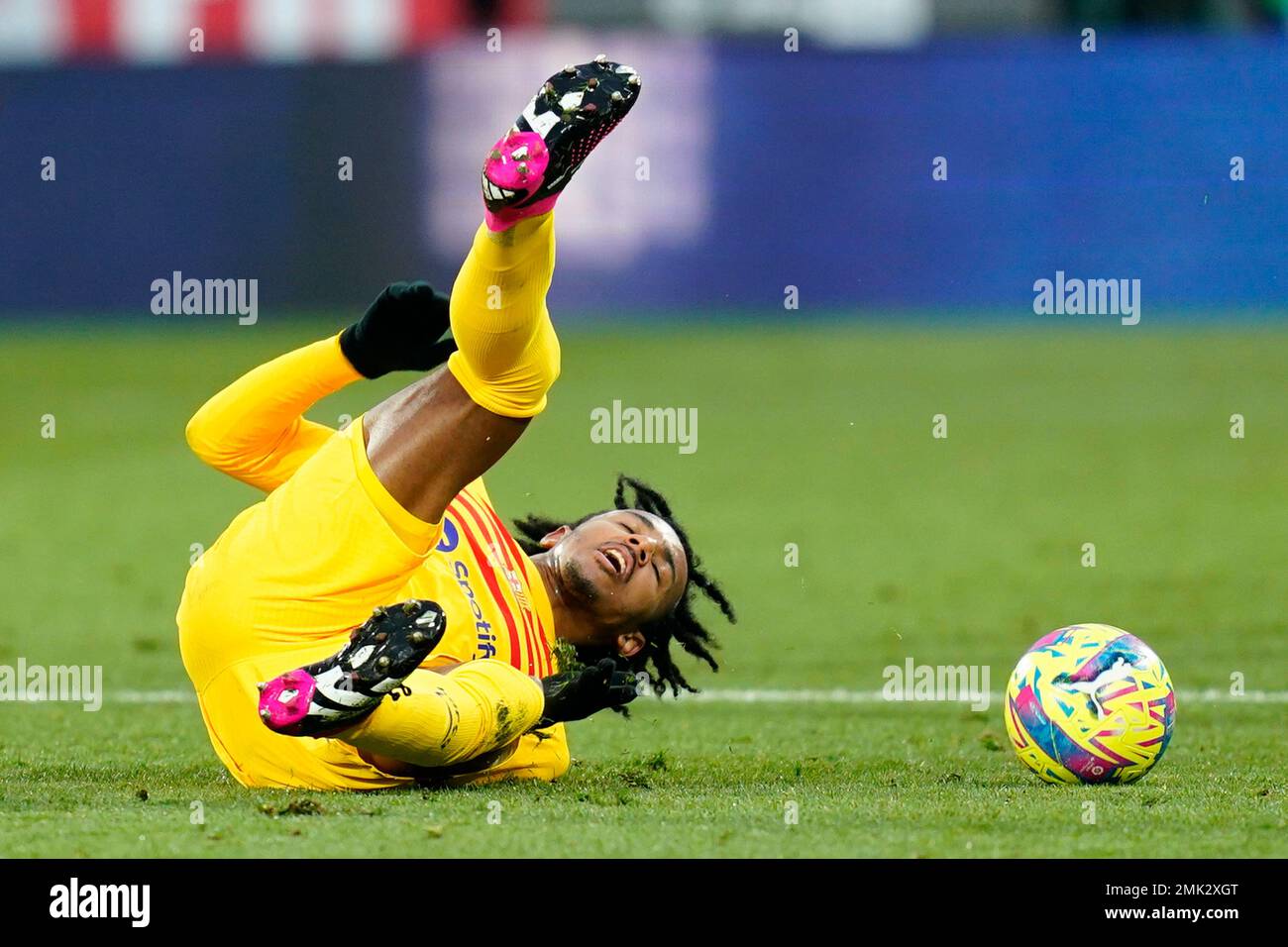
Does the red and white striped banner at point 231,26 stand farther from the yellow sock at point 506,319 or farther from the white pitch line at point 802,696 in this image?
the yellow sock at point 506,319

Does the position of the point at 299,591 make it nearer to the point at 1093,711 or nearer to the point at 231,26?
the point at 1093,711

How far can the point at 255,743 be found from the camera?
5645mm

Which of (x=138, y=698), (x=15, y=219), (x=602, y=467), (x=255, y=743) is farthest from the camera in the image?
(x=15, y=219)

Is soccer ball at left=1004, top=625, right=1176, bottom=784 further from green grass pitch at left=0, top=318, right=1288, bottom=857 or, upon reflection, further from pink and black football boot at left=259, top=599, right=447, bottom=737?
pink and black football boot at left=259, top=599, right=447, bottom=737

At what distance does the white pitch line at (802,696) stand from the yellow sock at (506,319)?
2652 millimetres

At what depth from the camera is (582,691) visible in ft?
18.8

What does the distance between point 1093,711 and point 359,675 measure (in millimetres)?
2237

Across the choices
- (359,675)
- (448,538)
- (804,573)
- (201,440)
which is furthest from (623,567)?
(804,573)

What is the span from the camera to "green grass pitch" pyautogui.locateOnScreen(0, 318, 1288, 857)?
514cm

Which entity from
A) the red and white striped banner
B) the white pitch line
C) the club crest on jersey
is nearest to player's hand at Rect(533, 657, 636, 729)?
the club crest on jersey

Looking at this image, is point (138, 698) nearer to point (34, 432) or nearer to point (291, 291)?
point (34, 432)

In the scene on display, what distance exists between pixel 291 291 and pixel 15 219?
2.91m

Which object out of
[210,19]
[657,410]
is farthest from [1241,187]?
[210,19]

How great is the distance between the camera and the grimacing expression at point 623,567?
6.23 metres
